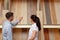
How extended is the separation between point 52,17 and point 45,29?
0.25 m

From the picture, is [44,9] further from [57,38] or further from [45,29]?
[57,38]

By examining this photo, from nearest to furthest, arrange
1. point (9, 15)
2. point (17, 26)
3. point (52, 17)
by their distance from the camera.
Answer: point (9, 15) → point (17, 26) → point (52, 17)

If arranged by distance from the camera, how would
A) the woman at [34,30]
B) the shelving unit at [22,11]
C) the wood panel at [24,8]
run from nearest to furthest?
the woman at [34,30] → the shelving unit at [22,11] → the wood panel at [24,8]

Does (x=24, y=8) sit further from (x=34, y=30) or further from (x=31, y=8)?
(x=34, y=30)

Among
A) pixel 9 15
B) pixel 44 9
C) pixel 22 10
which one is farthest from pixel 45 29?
pixel 9 15

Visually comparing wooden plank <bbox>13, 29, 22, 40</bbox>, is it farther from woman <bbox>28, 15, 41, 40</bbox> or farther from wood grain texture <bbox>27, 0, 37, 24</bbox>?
woman <bbox>28, 15, 41, 40</bbox>

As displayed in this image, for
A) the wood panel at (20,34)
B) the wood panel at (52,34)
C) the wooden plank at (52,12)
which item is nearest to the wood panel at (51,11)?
the wooden plank at (52,12)

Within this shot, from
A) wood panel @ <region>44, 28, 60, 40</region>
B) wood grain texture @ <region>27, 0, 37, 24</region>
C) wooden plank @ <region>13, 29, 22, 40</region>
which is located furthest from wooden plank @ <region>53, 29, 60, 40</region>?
wooden plank @ <region>13, 29, 22, 40</region>

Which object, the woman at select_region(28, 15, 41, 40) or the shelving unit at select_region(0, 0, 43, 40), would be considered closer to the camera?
the woman at select_region(28, 15, 41, 40)

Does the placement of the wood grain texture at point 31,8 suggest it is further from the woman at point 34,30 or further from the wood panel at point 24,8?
the woman at point 34,30

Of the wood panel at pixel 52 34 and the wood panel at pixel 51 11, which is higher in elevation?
the wood panel at pixel 51 11

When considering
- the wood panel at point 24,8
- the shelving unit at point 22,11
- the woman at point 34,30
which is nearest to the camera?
the woman at point 34,30

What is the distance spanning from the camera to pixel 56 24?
230cm

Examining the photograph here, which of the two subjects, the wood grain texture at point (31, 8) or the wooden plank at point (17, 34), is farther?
the wood grain texture at point (31, 8)
